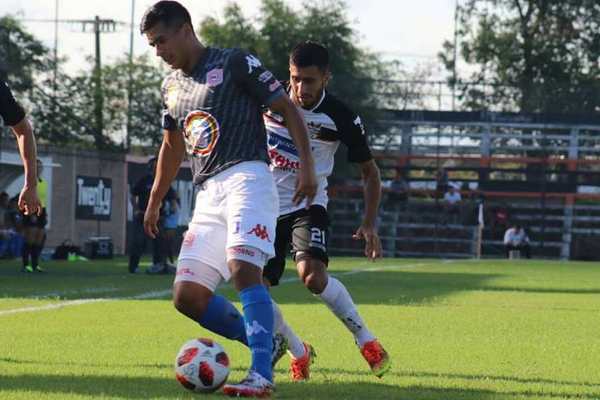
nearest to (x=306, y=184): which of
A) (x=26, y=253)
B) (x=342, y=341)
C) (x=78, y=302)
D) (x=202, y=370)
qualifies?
(x=202, y=370)

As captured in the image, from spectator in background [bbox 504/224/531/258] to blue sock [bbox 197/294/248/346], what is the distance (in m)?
36.1

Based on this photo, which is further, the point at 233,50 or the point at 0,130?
the point at 0,130

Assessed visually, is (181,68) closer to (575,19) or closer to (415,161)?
(415,161)

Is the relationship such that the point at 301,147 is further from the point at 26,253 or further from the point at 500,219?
the point at 500,219

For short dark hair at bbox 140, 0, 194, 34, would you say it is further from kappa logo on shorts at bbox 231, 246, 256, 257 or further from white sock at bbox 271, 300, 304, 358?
white sock at bbox 271, 300, 304, 358

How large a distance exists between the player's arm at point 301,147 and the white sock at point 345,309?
5.07ft

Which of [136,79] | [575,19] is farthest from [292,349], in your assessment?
[575,19]

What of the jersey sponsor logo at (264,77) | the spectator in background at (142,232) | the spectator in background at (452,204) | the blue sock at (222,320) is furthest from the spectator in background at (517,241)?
the jersey sponsor logo at (264,77)

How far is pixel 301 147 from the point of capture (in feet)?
22.9

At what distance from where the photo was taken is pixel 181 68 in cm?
718

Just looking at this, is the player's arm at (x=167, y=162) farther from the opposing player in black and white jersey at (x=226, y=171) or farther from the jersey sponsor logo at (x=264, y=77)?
the jersey sponsor logo at (x=264, y=77)

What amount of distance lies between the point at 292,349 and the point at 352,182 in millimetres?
40287

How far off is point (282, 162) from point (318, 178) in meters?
0.23

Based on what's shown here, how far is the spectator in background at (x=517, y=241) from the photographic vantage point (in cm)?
4288
